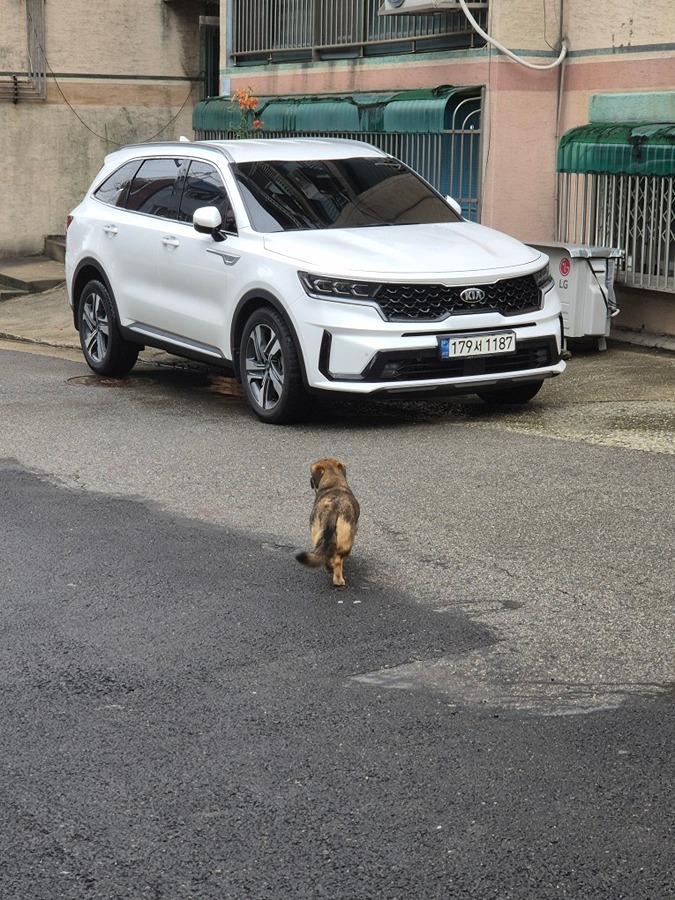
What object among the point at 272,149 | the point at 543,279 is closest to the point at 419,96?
the point at 272,149

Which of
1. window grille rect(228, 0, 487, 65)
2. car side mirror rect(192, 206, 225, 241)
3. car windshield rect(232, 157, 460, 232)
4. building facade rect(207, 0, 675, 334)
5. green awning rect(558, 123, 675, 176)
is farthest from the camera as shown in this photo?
window grille rect(228, 0, 487, 65)

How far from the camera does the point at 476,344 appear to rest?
9.87 m

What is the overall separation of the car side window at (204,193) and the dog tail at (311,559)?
5.08 metres

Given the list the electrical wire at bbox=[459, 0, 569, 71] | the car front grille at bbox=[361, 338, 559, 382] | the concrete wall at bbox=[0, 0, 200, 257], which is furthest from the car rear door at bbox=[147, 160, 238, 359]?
the concrete wall at bbox=[0, 0, 200, 257]

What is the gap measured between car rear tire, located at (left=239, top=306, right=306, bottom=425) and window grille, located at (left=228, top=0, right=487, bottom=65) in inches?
247

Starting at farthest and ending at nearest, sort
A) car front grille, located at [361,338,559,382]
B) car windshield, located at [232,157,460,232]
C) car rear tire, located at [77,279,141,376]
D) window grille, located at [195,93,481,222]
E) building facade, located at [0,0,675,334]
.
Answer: window grille, located at [195,93,481,222]
building facade, located at [0,0,675,334]
car rear tire, located at [77,279,141,376]
car windshield, located at [232,157,460,232]
car front grille, located at [361,338,559,382]

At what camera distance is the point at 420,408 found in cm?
1110

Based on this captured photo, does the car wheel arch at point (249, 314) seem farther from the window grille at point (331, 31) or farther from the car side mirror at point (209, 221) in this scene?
the window grille at point (331, 31)

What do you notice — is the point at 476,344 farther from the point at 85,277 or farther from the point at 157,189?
the point at 85,277

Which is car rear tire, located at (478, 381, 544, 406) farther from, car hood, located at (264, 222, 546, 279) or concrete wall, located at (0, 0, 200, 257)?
concrete wall, located at (0, 0, 200, 257)

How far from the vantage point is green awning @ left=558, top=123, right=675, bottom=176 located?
1276 cm

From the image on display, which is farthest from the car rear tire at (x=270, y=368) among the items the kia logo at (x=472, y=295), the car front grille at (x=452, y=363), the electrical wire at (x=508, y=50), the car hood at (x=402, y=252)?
the electrical wire at (x=508, y=50)

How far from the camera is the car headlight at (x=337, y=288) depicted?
9.73 m

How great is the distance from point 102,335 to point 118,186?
1.27m
